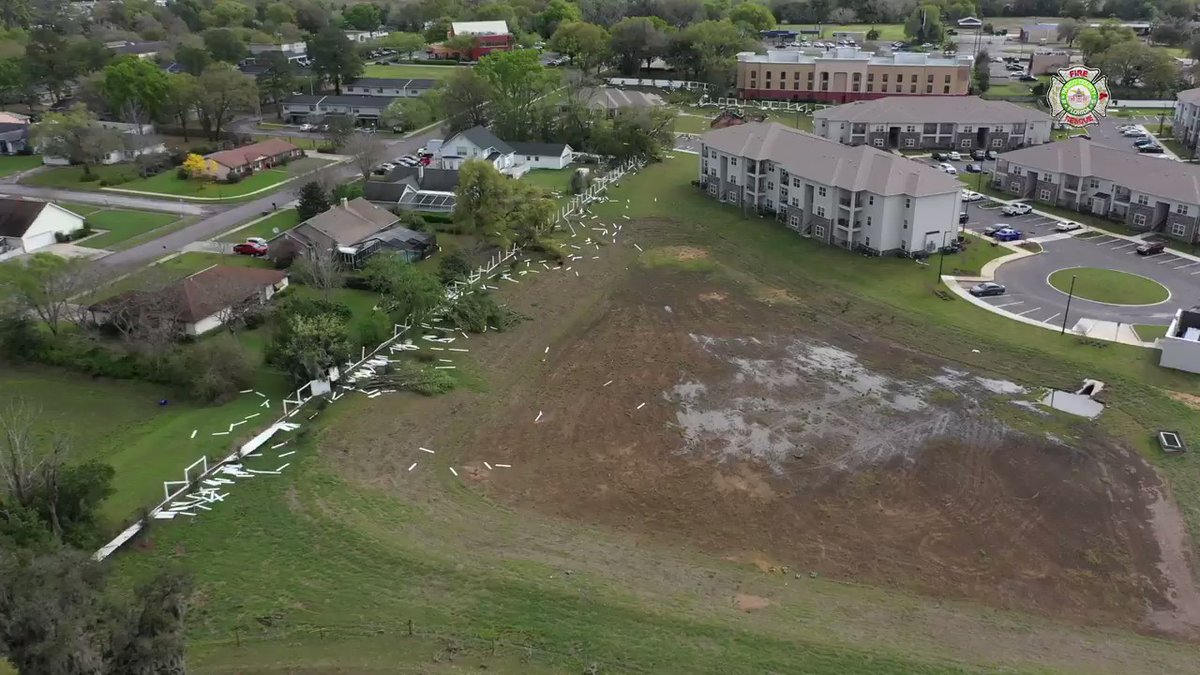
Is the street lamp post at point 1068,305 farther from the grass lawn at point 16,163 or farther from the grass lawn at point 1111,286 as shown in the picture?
the grass lawn at point 16,163

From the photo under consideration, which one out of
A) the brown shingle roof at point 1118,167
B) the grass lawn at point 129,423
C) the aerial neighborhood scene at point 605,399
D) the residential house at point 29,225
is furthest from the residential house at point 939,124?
the residential house at point 29,225

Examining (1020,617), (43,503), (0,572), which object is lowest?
(1020,617)

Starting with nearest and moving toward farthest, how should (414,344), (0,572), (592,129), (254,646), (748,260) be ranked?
(0,572)
(254,646)
(414,344)
(748,260)
(592,129)

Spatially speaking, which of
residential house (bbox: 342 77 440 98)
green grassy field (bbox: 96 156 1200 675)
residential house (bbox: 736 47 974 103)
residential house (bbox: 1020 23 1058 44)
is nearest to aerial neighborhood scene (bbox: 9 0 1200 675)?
green grassy field (bbox: 96 156 1200 675)

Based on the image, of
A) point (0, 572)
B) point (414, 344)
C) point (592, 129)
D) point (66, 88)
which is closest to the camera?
point (0, 572)

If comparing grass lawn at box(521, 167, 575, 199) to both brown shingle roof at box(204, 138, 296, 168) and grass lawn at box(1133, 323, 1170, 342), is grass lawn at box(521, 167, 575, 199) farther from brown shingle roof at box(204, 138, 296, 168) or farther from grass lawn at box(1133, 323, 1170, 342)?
grass lawn at box(1133, 323, 1170, 342)

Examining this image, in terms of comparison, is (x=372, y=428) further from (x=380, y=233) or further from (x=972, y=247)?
(x=972, y=247)

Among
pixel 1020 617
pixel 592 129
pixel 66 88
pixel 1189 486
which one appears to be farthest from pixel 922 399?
pixel 66 88
